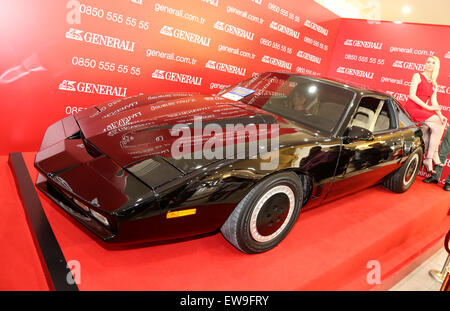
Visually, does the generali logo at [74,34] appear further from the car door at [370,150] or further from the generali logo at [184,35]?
the car door at [370,150]

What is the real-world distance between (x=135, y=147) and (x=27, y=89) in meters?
1.93

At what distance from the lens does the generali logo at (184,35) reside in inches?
148

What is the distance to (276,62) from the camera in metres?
5.34

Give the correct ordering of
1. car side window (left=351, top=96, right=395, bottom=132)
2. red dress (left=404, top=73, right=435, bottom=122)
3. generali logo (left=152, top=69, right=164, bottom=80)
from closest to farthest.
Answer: car side window (left=351, top=96, right=395, bottom=132) → generali logo (left=152, top=69, right=164, bottom=80) → red dress (left=404, top=73, right=435, bottom=122)

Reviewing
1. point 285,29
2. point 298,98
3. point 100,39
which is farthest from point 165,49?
point 285,29

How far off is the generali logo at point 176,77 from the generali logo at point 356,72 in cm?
341

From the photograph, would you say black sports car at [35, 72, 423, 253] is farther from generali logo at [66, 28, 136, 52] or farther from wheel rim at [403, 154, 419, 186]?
generali logo at [66, 28, 136, 52]

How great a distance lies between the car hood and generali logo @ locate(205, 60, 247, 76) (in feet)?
5.80

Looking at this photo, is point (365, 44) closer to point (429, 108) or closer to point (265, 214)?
point (429, 108)

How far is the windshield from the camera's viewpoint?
249 cm

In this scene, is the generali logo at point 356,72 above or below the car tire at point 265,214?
above

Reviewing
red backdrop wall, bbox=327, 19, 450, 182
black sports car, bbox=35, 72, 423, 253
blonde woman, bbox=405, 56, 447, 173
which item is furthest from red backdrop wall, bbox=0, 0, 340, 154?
blonde woman, bbox=405, 56, 447, 173

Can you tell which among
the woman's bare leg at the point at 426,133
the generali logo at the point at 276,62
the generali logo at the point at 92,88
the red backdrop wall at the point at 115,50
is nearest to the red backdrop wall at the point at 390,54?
the generali logo at the point at 276,62
